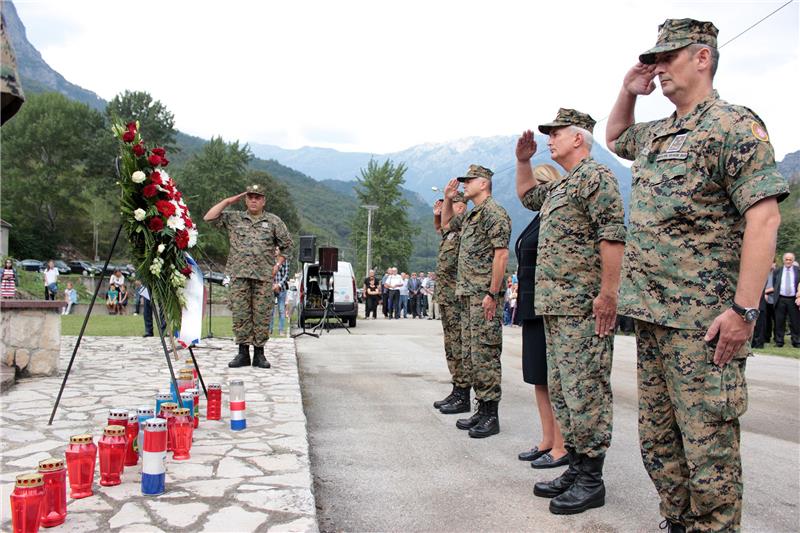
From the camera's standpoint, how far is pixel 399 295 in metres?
24.4

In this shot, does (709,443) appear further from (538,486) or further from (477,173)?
(477,173)

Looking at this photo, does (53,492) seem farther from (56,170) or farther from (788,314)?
(56,170)

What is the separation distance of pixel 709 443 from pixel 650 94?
61.7 inches

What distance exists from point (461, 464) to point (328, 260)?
11021mm

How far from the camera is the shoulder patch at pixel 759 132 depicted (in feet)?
7.73

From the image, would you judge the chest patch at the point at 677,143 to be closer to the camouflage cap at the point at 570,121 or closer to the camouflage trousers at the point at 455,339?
the camouflage cap at the point at 570,121

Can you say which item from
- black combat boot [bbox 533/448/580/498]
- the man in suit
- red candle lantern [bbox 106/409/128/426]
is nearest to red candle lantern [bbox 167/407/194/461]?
red candle lantern [bbox 106/409/128/426]

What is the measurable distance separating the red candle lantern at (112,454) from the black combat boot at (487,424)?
268cm

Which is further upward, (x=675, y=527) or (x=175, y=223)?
(x=175, y=223)

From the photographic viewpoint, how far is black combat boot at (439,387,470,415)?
5.88m

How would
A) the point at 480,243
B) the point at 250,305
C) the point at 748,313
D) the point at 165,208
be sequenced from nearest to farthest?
the point at 748,313, the point at 165,208, the point at 480,243, the point at 250,305

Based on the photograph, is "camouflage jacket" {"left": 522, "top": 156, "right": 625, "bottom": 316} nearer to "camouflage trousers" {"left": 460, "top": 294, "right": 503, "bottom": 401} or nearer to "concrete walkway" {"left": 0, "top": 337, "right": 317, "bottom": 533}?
"camouflage trousers" {"left": 460, "top": 294, "right": 503, "bottom": 401}

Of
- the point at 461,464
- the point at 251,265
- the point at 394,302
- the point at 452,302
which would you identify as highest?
the point at 251,265

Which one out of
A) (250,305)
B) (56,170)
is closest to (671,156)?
(250,305)
